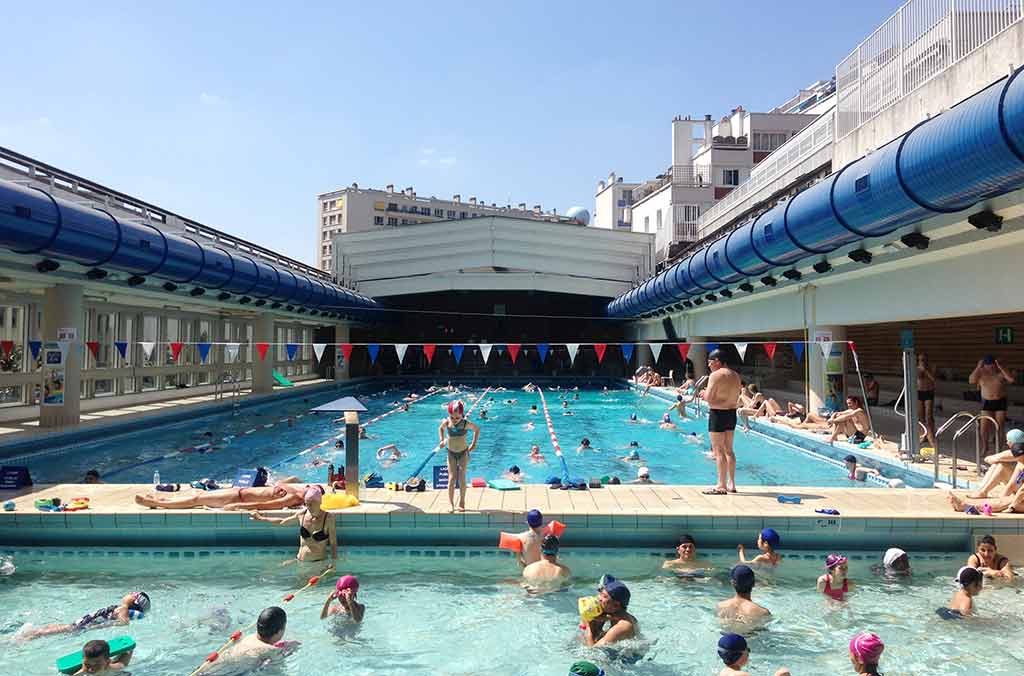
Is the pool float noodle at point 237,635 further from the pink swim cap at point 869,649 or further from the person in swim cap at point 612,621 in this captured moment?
the pink swim cap at point 869,649

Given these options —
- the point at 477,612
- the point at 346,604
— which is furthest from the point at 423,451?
the point at 346,604

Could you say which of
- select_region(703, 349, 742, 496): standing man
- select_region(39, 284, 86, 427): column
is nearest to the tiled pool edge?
select_region(703, 349, 742, 496): standing man

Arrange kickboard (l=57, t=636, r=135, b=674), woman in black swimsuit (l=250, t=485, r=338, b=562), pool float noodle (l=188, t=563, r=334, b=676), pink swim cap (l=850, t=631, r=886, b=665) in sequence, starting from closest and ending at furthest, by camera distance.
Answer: pink swim cap (l=850, t=631, r=886, b=665) → kickboard (l=57, t=636, r=135, b=674) → pool float noodle (l=188, t=563, r=334, b=676) → woman in black swimsuit (l=250, t=485, r=338, b=562)

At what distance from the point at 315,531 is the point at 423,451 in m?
7.04

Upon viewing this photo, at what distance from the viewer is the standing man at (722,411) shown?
274 inches

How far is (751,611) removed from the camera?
4906mm

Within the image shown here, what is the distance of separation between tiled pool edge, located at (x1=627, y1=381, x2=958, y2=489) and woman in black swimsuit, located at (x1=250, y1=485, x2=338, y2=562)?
663 centimetres

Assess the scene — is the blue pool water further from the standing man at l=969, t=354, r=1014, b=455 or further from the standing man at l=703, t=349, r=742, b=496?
the standing man at l=703, t=349, r=742, b=496

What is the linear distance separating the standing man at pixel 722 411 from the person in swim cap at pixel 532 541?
229 centimetres

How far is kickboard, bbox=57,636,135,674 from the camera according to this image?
3971 mm

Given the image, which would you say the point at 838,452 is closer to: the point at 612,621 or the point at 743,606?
the point at 743,606

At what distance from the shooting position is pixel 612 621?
4555 mm

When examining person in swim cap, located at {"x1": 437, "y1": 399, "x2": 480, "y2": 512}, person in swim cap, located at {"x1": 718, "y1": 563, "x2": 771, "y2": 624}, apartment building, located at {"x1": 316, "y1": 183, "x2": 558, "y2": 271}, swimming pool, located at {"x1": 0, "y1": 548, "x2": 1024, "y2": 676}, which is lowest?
swimming pool, located at {"x1": 0, "y1": 548, "x2": 1024, "y2": 676}

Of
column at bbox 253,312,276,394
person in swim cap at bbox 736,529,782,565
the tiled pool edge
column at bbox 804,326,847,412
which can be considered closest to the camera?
person in swim cap at bbox 736,529,782,565
